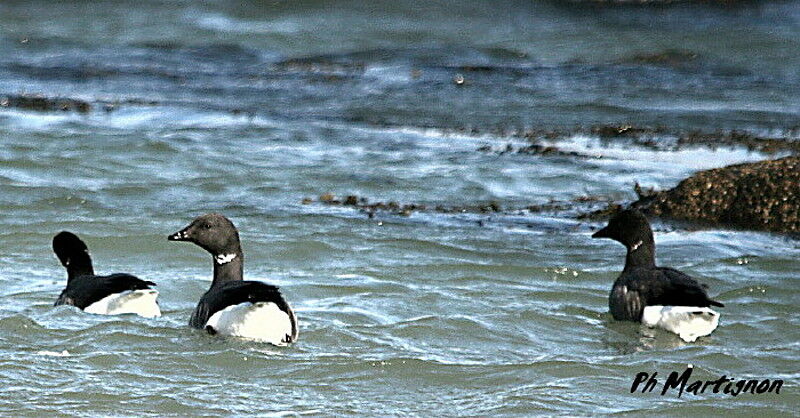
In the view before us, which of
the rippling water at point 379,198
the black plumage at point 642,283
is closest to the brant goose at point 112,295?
the rippling water at point 379,198

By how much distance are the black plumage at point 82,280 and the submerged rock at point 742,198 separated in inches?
214

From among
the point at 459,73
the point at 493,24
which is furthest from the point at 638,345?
the point at 493,24

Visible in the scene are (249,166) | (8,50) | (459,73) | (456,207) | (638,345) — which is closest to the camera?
(638,345)

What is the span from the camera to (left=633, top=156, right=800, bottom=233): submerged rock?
1326 centimetres

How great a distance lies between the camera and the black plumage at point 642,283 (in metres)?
9.73

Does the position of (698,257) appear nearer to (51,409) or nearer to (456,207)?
(456,207)

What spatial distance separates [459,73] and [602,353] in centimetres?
1631

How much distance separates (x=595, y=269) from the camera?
39.4 feet

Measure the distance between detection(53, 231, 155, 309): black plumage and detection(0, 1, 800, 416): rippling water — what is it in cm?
22

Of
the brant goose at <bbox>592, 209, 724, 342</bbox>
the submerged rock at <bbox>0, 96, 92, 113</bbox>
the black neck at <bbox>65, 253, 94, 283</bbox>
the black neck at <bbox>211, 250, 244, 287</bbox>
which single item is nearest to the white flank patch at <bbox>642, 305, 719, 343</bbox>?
the brant goose at <bbox>592, 209, 724, 342</bbox>

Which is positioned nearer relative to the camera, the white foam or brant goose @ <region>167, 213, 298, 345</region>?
the white foam

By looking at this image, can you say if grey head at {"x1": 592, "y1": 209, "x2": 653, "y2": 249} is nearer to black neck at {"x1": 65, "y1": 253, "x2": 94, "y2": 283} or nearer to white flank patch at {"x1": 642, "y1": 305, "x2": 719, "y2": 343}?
white flank patch at {"x1": 642, "y1": 305, "x2": 719, "y2": 343}

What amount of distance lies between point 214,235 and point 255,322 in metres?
1.25

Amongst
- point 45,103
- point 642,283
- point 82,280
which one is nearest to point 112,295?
point 82,280
